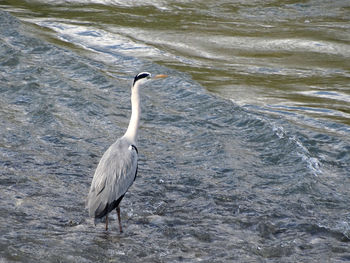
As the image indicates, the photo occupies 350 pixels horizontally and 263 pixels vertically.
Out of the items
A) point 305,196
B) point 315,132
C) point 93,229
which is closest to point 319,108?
point 315,132

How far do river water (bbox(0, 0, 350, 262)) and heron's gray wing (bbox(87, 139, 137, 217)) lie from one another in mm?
479

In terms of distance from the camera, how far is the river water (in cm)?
862

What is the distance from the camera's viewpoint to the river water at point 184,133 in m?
8.62

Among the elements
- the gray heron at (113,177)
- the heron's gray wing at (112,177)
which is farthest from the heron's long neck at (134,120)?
the heron's gray wing at (112,177)

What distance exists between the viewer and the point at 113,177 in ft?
29.9

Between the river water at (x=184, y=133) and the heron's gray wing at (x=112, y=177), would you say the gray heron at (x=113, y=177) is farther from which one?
the river water at (x=184, y=133)

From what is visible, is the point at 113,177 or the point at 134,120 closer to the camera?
the point at 113,177

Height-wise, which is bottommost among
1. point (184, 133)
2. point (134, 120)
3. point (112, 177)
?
point (184, 133)

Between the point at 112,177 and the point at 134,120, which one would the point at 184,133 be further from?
the point at 112,177

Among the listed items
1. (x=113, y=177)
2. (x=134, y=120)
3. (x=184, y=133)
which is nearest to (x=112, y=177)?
(x=113, y=177)

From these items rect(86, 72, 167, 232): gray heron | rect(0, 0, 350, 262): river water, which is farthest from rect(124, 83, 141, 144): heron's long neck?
rect(0, 0, 350, 262): river water

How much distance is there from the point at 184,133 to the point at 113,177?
4.53 metres

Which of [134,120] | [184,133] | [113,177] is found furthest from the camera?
[184,133]

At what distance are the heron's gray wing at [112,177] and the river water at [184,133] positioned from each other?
0.48 m
